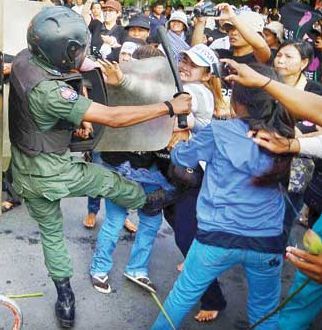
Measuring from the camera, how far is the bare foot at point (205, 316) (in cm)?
325

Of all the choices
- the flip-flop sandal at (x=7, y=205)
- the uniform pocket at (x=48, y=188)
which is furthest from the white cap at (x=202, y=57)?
the flip-flop sandal at (x=7, y=205)

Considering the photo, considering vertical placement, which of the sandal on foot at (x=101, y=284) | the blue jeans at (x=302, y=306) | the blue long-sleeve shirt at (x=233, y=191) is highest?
the blue long-sleeve shirt at (x=233, y=191)

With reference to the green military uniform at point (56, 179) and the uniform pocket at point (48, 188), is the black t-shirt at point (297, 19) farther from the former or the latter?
the uniform pocket at point (48, 188)

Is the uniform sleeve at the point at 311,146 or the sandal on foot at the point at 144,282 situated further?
the sandal on foot at the point at 144,282

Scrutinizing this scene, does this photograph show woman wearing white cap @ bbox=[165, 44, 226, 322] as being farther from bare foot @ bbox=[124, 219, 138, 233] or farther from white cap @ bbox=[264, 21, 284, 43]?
white cap @ bbox=[264, 21, 284, 43]

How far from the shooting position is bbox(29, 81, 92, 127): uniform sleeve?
8.45ft

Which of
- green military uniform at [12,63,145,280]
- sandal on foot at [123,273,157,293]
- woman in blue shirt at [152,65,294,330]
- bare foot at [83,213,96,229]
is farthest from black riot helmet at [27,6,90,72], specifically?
bare foot at [83,213,96,229]

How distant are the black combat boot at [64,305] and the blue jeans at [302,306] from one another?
1218mm

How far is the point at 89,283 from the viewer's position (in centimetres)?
356

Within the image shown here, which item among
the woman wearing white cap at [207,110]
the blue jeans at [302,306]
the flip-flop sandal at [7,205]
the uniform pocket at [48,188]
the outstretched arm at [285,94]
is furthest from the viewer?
the flip-flop sandal at [7,205]

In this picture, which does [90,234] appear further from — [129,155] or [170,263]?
[129,155]

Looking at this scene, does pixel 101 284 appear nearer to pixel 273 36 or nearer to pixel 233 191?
pixel 233 191

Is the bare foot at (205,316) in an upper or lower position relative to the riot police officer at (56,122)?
lower

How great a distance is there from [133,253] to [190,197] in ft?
2.06
